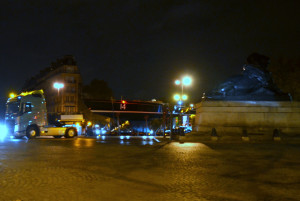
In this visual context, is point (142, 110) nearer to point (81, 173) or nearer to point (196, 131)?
point (196, 131)

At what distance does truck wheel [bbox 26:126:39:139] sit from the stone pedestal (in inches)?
523

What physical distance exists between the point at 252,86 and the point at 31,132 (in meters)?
17.2

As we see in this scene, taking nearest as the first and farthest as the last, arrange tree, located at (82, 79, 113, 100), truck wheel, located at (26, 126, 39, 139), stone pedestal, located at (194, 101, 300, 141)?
1. stone pedestal, located at (194, 101, 300, 141)
2. truck wheel, located at (26, 126, 39, 139)
3. tree, located at (82, 79, 113, 100)

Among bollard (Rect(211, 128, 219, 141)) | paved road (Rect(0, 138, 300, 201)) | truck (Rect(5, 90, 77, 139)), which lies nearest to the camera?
paved road (Rect(0, 138, 300, 201))

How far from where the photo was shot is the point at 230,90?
2364 centimetres

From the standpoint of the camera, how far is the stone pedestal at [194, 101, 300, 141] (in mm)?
22812

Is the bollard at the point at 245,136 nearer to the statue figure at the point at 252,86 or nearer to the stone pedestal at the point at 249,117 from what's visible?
the stone pedestal at the point at 249,117

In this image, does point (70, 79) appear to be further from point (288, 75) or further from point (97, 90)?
point (288, 75)

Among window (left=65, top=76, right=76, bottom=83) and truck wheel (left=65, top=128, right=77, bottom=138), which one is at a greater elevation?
window (left=65, top=76, right=76, bottom=83)

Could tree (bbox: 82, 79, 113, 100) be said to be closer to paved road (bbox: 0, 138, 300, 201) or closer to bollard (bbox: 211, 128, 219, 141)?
bollard (bbox: 211, 128, 219, 141)

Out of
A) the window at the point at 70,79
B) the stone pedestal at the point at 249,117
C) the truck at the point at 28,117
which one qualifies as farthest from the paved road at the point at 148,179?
the window at the point at 70,79

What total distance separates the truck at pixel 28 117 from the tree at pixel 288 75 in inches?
926

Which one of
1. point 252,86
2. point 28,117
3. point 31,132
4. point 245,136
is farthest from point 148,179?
point 28,117

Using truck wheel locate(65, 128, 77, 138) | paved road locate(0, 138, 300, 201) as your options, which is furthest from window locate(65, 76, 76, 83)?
Result: paved road locate(0, 138, 300, 201)
